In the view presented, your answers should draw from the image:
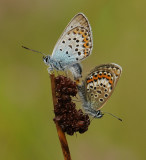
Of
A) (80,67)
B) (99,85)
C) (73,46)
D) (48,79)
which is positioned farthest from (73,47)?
(48,79)

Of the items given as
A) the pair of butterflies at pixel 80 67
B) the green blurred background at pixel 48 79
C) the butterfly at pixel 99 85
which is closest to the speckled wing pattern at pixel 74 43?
the pair of butterflies at pixel 80 67

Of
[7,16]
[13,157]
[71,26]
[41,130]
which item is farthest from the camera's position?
[7,16]

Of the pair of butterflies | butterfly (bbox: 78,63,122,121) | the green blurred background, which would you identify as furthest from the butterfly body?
the green blurred background

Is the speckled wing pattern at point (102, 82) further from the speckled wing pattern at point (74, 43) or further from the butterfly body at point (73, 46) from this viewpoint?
the speckled wing pattern at point (74, 43)

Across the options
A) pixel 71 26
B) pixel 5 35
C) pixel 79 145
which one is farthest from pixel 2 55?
pixel 71 26

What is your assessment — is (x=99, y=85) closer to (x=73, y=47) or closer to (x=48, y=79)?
(x=73, y=47)

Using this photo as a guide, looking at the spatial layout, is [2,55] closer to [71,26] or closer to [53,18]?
[53,18]
